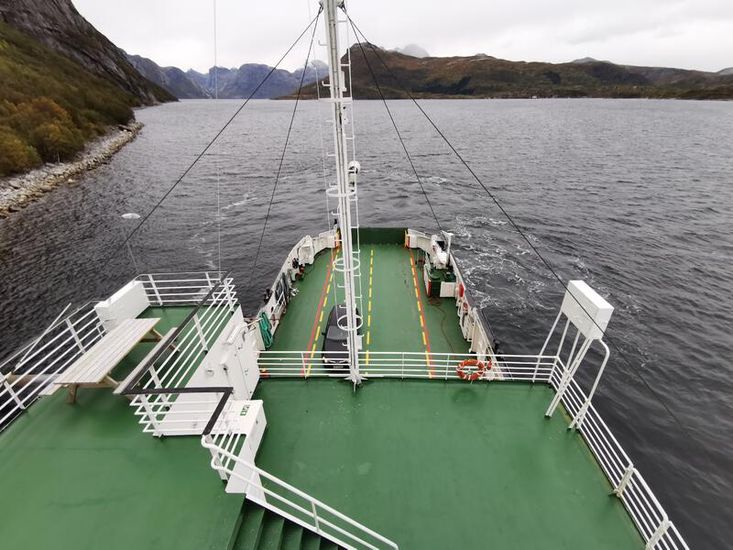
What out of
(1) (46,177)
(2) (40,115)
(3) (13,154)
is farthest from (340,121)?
(2) (40,115)

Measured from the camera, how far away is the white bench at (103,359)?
7551 mm

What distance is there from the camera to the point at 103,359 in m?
8.03

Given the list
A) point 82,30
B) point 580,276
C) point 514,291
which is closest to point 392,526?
point 514,291

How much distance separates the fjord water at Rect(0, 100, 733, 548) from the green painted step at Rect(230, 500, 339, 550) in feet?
14.5

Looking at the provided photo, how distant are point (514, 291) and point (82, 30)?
803 feet

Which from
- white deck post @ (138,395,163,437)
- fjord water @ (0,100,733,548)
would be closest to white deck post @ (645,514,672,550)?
fjord water @ (0,100,733,548)

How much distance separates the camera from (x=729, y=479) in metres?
14.1

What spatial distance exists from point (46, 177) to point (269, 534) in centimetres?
6545

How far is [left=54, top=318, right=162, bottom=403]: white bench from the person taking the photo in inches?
297

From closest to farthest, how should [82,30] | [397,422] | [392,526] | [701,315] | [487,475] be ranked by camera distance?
[392,526] → [487,475] → [397,422] → [701,315] → [82,30]

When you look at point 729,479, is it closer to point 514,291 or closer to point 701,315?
point 701,315

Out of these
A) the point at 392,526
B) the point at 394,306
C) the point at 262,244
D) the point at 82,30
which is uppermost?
the point at 82,30

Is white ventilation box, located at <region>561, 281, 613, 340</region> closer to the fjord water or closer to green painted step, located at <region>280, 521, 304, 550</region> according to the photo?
the fjord water

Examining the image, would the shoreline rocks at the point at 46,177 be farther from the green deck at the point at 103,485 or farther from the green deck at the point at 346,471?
the green deck at the point at 346,471
